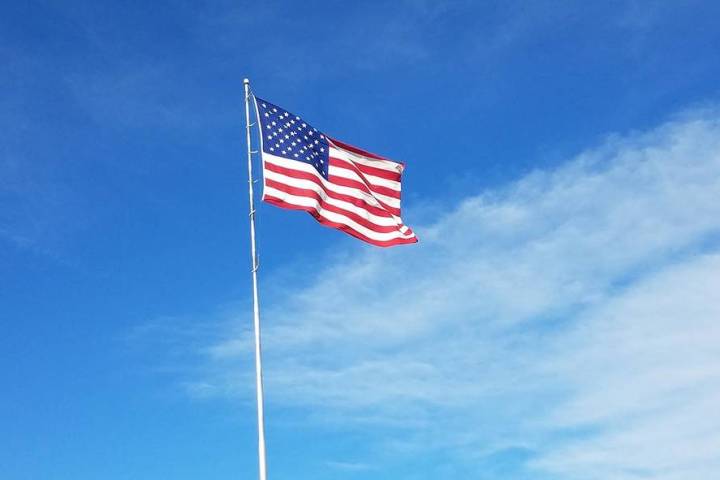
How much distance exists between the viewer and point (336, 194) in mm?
34406

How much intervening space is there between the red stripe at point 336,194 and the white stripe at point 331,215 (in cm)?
83

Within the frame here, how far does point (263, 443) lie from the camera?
1125 inches

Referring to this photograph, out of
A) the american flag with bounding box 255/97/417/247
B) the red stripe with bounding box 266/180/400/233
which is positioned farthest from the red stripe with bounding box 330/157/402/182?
the red stripe with bounding box 266/180/400/233

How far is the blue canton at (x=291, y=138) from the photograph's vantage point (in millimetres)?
33000

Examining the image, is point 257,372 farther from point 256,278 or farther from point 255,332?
point 256,278

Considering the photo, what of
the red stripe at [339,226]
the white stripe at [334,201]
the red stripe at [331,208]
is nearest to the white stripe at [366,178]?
the white stripe at [334,201]

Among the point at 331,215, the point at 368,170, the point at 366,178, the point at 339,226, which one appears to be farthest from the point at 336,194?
the point at 368,170

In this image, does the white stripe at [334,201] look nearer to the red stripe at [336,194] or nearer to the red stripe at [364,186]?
the red stripe at [336,194]

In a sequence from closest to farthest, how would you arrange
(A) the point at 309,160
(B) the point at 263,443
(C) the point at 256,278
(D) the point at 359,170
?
(B) the point at 263,443 → (C) the point at 256,278 → (A) the point at 309,160 → (D) the point at 359,170

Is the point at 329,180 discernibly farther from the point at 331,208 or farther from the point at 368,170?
the point at 368,170

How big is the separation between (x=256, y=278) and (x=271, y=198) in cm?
283

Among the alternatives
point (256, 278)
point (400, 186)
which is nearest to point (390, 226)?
point (400, 186)

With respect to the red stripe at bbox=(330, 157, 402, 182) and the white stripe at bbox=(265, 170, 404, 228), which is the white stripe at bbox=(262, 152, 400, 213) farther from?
the red stripe at bbox=(330, 157, 402, 182)

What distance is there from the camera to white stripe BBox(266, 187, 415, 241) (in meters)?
31.9
